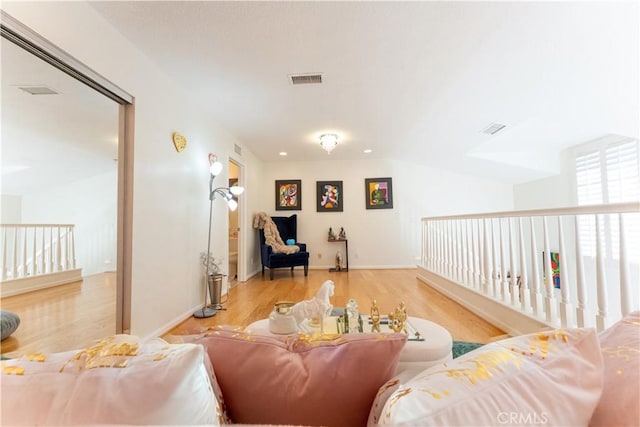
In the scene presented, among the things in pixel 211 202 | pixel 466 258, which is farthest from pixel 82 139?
pixel 466 258

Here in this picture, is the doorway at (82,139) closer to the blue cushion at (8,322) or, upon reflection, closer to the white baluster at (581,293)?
the blue cushion at (8,322)

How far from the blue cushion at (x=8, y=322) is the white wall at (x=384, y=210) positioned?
13.9 feet

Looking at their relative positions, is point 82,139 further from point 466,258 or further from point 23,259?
point 466,258

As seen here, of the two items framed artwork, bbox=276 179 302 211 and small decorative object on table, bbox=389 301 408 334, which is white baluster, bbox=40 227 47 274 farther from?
framed artwork, bbox=276 179 302 211

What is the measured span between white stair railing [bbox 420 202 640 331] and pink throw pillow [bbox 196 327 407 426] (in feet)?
5.69

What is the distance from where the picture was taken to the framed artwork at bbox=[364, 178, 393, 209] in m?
5.47

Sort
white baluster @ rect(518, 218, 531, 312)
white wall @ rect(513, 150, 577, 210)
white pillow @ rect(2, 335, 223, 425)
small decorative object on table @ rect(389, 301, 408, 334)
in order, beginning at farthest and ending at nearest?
white wall @ rect(513, 150, 577, 210) < white baluster @ rect(518, 218, 531, 312) < small decorative object on table @ rect(389, 301, 408, 334) < white pillow @ rect(2, 335, 223, 425)

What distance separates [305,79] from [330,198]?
3170 mm

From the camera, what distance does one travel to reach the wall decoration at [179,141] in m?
2.53

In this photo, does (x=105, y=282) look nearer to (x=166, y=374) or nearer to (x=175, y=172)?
(x=175, y=172)

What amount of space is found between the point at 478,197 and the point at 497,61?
3.85 meters

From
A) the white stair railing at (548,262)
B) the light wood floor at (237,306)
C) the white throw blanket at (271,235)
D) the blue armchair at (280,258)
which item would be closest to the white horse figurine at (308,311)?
the light wood floor at (237,306)

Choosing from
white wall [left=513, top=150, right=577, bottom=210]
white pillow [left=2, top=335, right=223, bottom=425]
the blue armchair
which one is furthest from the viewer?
the blue armchair

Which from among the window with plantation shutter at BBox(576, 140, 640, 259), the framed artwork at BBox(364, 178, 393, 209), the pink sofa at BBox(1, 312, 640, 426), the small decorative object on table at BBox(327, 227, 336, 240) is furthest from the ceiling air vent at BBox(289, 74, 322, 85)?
the window with plantation shutter at BBox(576, 140, 640, 259)
